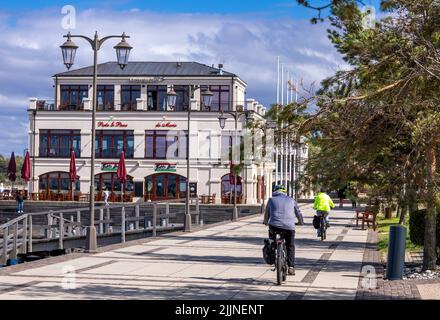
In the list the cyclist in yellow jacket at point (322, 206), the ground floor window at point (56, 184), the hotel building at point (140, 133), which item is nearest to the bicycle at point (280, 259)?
the cyclist in yellow jacket at point (322, 206)

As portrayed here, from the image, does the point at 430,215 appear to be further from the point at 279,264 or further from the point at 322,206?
the point at 322,206

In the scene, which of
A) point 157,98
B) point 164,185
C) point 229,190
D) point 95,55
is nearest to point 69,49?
point 95,55

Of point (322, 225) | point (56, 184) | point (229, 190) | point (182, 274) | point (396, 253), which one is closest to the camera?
point (396, 253)

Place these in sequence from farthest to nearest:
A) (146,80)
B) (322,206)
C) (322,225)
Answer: (146,80) → (322,206) → (322,225)

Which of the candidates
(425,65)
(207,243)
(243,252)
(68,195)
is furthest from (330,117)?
(68,195)

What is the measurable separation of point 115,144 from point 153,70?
745 cm

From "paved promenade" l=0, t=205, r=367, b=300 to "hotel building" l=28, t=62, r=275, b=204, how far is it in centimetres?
4525

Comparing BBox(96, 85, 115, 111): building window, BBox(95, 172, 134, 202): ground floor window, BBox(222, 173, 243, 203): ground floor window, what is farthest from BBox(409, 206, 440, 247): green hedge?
BBox(96, 85, 115, 111): building window

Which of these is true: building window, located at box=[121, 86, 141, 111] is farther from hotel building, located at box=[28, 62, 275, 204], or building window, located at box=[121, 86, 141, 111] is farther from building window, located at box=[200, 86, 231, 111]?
building window, located at box=[200, 86, 231, 111]

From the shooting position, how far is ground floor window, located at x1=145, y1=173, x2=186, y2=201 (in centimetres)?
7056

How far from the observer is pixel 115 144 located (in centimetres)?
7244

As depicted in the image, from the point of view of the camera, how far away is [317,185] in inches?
710

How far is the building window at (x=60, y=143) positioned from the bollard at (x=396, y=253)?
194 ft
